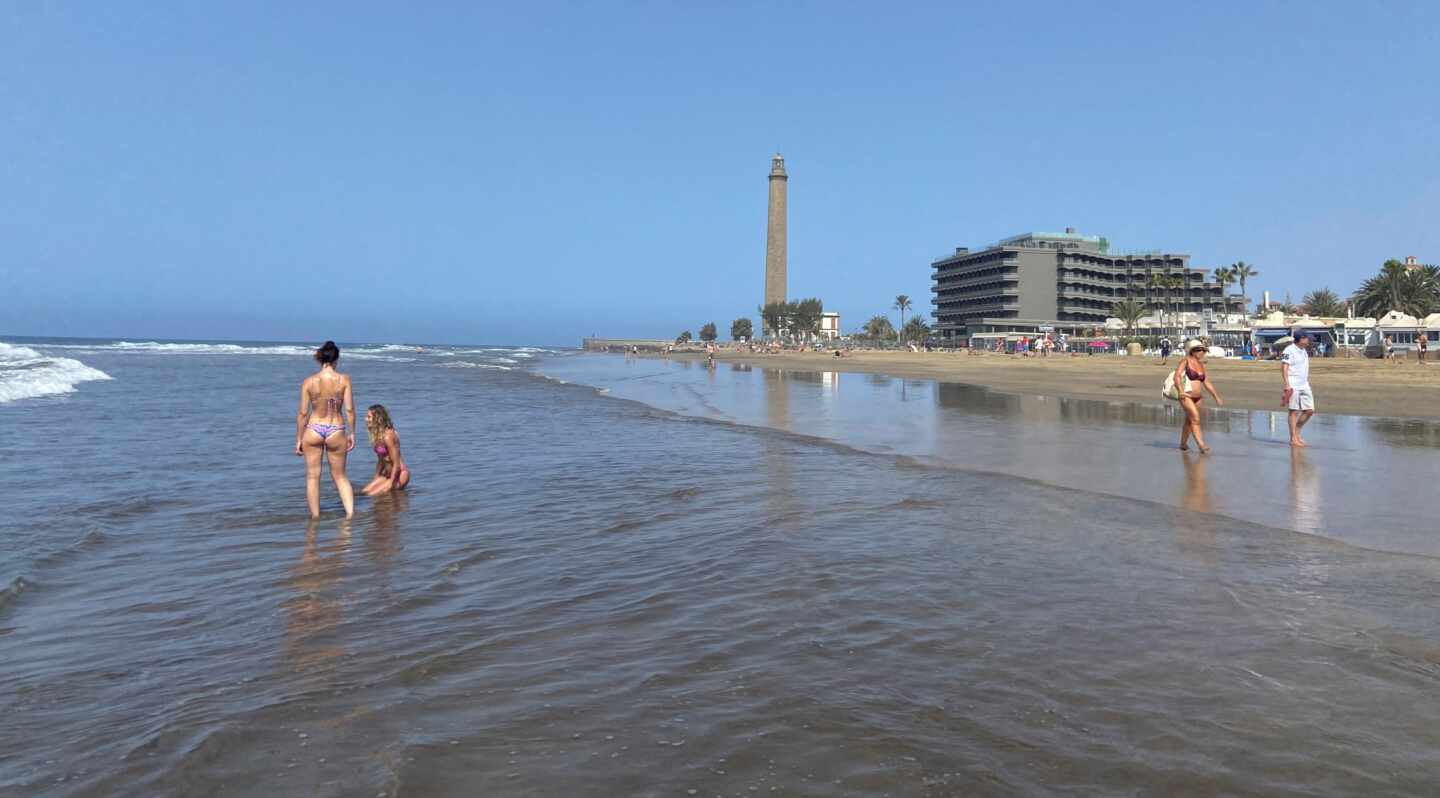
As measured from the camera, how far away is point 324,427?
8.29m

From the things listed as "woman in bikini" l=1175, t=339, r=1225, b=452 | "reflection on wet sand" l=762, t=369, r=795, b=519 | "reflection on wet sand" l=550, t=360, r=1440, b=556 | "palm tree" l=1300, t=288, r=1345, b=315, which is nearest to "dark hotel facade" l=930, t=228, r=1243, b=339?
"palm tree" l=1300, t=288, r=1345, b=315

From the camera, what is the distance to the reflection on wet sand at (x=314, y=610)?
4348 millimetres

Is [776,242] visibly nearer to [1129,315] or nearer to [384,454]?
[1129,315]

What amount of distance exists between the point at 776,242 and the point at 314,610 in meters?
147

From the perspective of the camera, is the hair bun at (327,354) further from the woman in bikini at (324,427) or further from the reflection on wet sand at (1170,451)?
the reflection on wet sand at (1170,451)

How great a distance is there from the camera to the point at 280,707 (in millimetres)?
3703

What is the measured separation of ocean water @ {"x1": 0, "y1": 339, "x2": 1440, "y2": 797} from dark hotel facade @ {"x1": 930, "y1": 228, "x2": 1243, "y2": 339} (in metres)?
117

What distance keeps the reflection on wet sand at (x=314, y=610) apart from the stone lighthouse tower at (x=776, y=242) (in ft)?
466

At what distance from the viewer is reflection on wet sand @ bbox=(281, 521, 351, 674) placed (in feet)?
14.3

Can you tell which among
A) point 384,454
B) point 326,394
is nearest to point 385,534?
point 326,394

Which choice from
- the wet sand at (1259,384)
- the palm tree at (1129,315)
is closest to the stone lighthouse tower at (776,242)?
the palm tree at (1129,315)

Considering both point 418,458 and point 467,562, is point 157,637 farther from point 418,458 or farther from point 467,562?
point 418,458

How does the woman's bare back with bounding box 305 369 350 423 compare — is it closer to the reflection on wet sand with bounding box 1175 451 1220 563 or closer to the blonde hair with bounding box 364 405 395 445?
the blonde hair with bounding box 364 405 395 445

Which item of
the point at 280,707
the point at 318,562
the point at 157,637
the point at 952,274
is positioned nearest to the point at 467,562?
the point at 318,562
